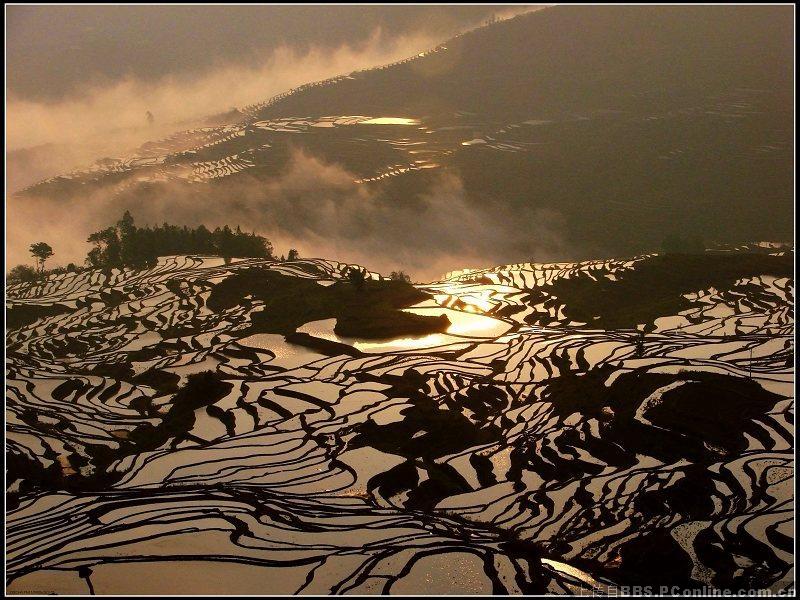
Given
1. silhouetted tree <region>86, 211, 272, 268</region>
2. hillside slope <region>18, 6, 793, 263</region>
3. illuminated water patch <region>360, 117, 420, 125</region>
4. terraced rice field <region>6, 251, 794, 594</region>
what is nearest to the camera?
terraced rice field <region>6, 251, 794, 594</region>

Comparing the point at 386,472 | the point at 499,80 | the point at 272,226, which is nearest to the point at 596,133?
the point at 499,80

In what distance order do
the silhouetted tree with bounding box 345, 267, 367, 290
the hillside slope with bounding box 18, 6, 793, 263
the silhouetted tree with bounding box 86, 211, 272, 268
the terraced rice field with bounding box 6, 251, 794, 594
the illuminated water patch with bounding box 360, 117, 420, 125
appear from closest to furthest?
the terraced rice field with bounding box 6, 251, 794, 594
the silhouetted tree with bounding box 345, 267, 367, 290
the silhouetted tree with bounding box 86, 211, 272, 268
the hillside slope with bounding box 18, 6, 793, 263
the illuminated water patch with bounding box 360, 117, 420, 125

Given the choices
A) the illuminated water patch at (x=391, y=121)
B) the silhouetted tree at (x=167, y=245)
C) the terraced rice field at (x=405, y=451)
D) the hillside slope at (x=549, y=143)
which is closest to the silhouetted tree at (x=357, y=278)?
the terraced rice field at (x=405, y=451)

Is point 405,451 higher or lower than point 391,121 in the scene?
higher

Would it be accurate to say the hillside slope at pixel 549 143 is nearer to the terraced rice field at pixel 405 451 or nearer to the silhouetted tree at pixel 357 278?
the silhouetted tree at pixel 357 278

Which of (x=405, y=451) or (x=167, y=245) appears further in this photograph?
(x=167, y=245)

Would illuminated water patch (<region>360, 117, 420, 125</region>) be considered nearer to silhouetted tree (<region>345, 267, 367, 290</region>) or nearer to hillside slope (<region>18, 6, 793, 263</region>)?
hillside slope (<region>18, 6, 793, 263</region>)

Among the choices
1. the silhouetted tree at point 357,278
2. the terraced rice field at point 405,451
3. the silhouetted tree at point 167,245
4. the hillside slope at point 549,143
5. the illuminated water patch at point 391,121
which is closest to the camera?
the terraced rice field at point 405,451

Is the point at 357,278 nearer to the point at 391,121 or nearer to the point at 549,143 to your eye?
the point at 549,143

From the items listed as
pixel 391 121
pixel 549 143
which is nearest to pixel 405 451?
pixel 549 143

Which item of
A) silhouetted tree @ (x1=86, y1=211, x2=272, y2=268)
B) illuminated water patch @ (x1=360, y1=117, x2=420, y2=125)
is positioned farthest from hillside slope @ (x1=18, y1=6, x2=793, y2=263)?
silhouetted tree @ (x1=86, y1=211, x2=272, y2=268)

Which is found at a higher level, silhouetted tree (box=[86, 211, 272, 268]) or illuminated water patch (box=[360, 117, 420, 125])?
silhouetted tree (box=[86, 211, 272, 268])

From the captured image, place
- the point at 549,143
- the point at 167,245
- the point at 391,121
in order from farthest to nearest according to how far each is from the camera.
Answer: the point at 391,121 < the point at 549,143 < the point at 167,245
